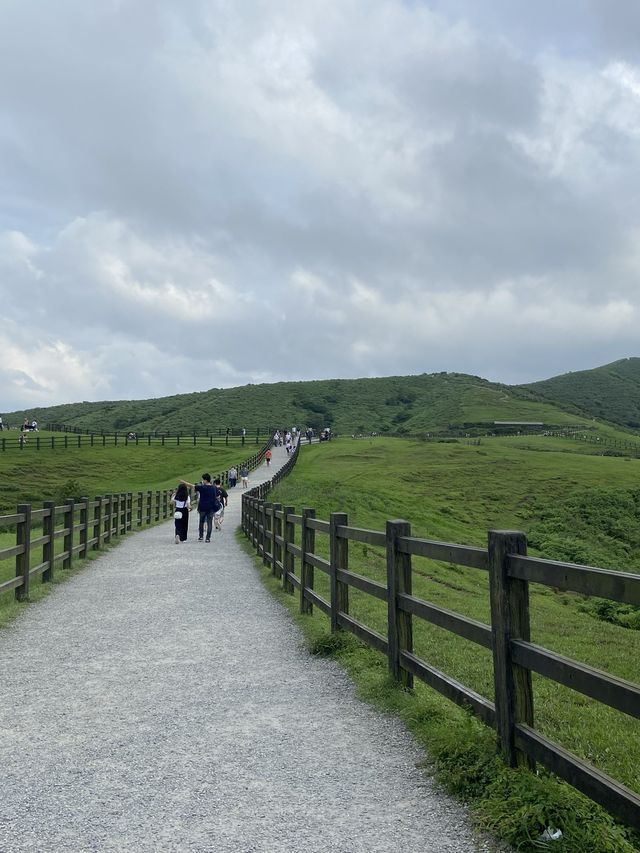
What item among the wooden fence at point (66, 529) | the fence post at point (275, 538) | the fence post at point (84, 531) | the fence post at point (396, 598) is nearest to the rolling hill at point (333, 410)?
the wooden fence at point (66, 529)

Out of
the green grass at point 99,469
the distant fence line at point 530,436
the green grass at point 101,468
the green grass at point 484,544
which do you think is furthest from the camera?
the distant fence line at point 530,436

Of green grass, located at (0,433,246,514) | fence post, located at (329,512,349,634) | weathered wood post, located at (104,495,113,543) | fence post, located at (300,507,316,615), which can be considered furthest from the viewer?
green grass, located at (0,433,246,514)

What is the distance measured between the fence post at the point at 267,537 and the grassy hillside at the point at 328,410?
364 ft

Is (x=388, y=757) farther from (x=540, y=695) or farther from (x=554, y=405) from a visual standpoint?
(x=554, y=405)

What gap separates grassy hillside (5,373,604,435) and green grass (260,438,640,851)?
6017cm

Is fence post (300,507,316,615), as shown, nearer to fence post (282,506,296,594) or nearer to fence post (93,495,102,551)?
fence post (282,506,296,594)

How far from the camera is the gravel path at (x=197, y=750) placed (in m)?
4.17

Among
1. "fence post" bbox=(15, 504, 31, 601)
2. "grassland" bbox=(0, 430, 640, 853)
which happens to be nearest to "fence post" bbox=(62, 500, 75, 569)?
"fence post" bbox=(15, 504, 31, 601)

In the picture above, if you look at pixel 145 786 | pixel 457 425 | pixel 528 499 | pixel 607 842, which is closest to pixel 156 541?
pixel 145 786

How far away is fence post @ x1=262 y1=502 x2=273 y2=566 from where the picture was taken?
15.9 metres

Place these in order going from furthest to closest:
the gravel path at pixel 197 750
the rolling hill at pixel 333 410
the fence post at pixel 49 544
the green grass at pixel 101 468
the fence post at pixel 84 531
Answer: the rolling hill at pixel 333 410 → the green grass at pixel 101 468 → the fence post at pixel 84 531 → the fence post at pixel 49 544 → the gravel path at pixel 197 750

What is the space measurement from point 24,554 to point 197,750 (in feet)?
24.2

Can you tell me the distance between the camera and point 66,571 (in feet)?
50.5

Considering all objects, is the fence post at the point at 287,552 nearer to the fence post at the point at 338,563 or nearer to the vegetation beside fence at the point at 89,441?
the fence post at the point at 338,563
